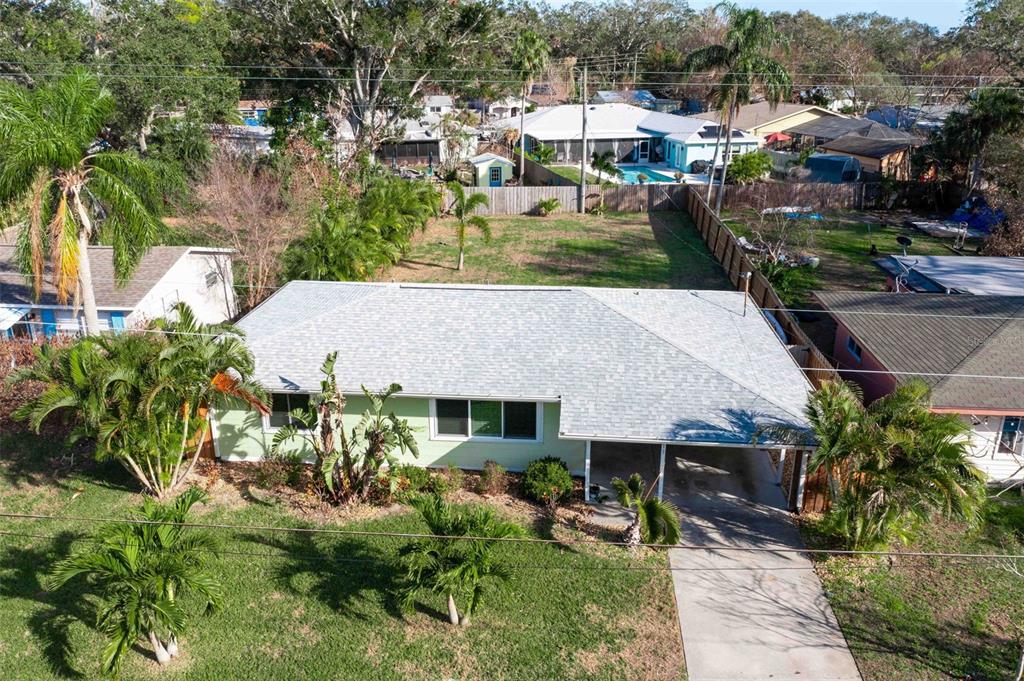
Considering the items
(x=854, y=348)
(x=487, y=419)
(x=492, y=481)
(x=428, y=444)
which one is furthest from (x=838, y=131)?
(x=492, y=481)

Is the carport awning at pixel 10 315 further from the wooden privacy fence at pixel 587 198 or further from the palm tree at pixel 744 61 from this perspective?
the palm tree at pixel 744 61

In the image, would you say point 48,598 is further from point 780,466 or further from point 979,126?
point 979,126

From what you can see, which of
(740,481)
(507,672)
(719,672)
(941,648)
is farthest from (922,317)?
(507,672)

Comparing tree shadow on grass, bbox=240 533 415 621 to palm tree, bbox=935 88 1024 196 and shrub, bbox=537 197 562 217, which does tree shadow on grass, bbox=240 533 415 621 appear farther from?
palm tree, bbox=935 88 1024 196

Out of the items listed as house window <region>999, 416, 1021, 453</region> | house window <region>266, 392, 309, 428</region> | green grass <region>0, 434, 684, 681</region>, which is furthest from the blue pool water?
green grass <region>0, 434, 684, 681</region>

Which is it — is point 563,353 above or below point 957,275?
below

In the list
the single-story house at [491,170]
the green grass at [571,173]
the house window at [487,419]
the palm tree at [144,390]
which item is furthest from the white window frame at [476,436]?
the single-story house at [491,170]
